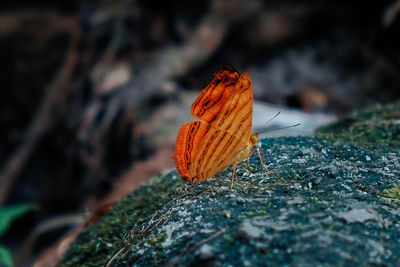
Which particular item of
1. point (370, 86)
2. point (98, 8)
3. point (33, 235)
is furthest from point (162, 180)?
point (370, 86)

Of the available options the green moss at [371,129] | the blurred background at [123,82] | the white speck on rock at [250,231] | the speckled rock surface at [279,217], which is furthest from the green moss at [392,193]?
the blurred background at [123,82]

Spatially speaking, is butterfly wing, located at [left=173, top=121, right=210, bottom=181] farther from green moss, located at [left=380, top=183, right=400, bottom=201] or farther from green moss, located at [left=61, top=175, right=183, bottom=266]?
green moss, located at [left=380, top=183, right=400, bottom=201]

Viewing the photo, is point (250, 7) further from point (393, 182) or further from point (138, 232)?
point (138, 232)

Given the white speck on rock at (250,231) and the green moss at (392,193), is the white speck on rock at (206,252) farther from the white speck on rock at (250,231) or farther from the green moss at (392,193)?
the green moss at (392,193)

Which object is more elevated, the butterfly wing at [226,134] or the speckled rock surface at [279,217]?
the butterfly wing at [226,134]

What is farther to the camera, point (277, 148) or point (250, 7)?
point (250, 7)

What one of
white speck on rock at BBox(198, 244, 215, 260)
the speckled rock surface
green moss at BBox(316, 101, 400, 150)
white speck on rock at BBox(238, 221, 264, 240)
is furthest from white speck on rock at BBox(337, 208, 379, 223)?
green moss at BBox(316, 101, 400, 150)
